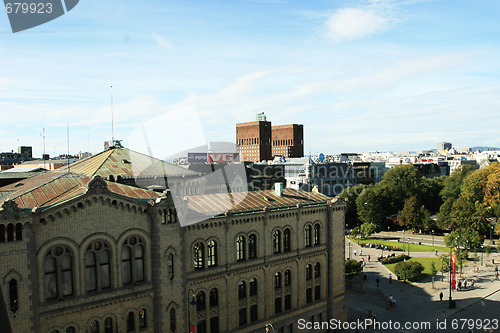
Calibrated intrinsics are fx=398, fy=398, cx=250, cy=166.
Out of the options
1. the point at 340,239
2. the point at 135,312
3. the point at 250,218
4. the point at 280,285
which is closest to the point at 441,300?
the point at 340,239

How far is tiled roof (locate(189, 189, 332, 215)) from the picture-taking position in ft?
132

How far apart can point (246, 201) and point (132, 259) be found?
15.0m

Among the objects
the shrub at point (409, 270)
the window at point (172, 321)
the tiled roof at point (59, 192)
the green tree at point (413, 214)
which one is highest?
the tiled roof at point (59, 192)

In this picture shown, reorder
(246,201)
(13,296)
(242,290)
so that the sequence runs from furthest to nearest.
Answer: (246,201) → (242,290) → (13,296)

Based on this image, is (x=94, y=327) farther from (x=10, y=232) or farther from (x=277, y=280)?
(x=277, y=280)

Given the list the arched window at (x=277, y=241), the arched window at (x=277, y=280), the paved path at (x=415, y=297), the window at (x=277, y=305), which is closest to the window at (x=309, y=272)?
the arched window at (x=277, y=280)

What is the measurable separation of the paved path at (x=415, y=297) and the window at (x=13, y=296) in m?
41.0

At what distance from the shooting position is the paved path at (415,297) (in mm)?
54322

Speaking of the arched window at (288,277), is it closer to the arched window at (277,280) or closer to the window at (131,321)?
the arched window at (277,280)

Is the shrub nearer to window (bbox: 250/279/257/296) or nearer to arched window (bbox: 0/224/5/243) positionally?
window (bbox: 250/279/257/296)

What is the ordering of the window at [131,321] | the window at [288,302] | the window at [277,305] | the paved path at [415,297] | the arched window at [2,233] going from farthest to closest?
the paved path at [415,297]
the window at [288,302]
the window at [277,305]
the window at [131,321]
the arched window at [2,233]

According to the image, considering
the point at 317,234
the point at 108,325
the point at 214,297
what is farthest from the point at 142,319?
the point at 317,234

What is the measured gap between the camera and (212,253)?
39.6m

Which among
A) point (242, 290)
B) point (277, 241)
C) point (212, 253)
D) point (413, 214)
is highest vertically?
point (212, 253)
